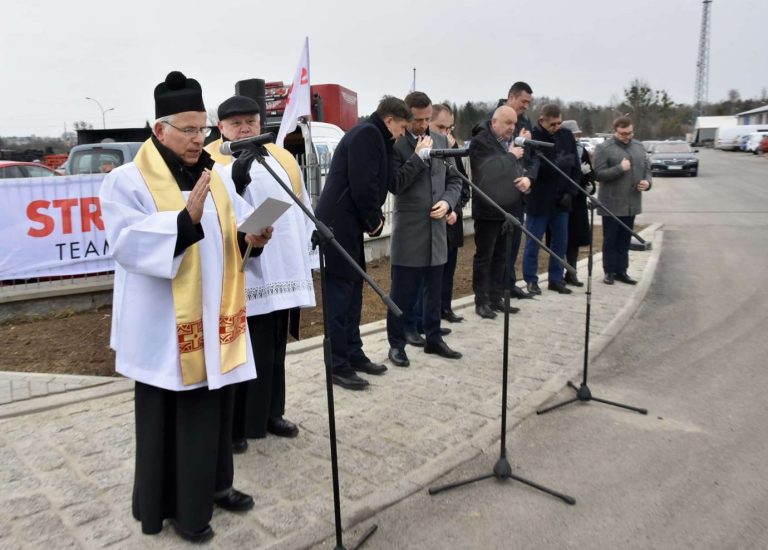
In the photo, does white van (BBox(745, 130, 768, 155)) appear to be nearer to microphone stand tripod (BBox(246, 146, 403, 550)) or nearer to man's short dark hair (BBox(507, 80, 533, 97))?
man's short dark hair (BBox(507, 80, 533, 97))

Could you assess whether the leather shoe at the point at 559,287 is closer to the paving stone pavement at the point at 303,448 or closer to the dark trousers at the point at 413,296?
the paving stone pavement at the point at 303,448

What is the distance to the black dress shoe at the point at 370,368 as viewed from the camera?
512 cm

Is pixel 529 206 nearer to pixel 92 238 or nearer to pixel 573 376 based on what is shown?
pixel 573 376

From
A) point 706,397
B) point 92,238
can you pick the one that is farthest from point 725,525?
point 92,238

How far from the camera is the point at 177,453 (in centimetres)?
290

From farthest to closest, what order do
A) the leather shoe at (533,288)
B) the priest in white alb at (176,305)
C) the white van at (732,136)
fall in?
the white van at (732,136)
the leather shoe at (533,288)
the priest in white alb at (176,305)

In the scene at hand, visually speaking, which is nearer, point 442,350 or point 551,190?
point 442,350

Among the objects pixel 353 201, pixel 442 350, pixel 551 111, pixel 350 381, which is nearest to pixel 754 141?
pixel 551 111

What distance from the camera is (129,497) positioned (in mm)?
3307

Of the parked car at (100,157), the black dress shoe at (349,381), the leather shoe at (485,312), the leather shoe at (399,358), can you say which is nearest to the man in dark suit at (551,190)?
the leather shoe at (485,312)

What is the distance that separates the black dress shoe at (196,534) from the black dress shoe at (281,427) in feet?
3.58

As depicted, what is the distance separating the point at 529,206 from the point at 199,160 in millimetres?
5514

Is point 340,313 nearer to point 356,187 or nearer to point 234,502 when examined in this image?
point 356,187

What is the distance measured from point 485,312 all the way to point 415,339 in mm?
1221
